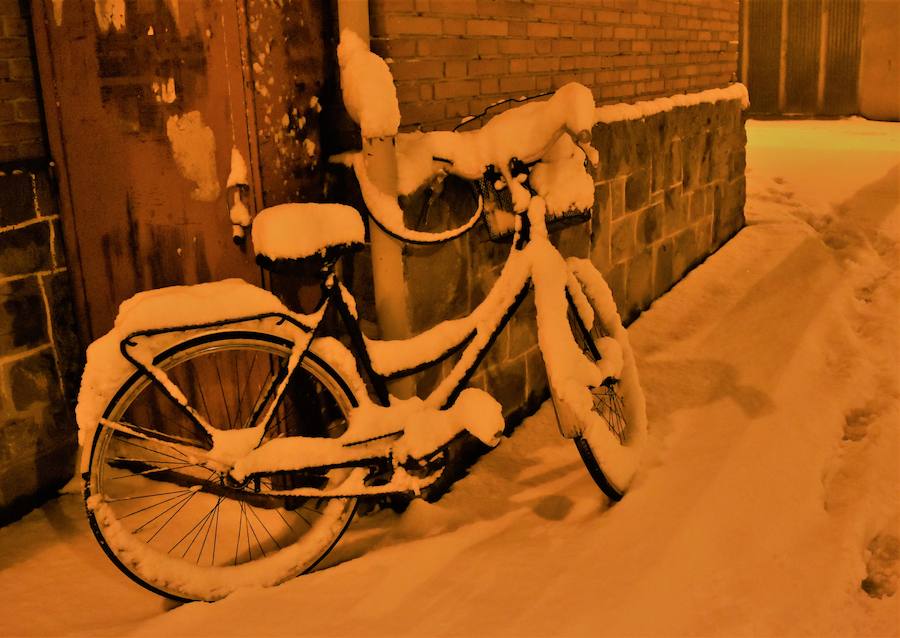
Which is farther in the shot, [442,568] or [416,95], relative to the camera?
[416,95]

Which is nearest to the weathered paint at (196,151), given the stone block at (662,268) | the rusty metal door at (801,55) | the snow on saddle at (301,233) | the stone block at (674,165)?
the snow on saddle at (301,233)

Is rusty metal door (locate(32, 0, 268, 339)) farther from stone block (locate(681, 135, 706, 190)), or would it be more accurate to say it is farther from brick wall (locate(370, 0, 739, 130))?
stone block (locate(681, 135, 706, 190))

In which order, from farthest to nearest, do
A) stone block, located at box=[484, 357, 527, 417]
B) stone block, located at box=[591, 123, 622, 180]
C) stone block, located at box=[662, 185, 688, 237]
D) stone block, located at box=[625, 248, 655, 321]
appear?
stone block, located at box=[662, 185, 688, 237] → stone block, located at box=[625, 248, 655, 321] → stone block, located at box=[591, 123, 622, 180] → stone block, located at box=[484, 357, 527, 417]

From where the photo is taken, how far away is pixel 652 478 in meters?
3.40

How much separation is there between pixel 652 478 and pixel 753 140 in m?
10.4

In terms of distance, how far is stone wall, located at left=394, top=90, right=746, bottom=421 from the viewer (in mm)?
3545

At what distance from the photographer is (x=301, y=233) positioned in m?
2.65

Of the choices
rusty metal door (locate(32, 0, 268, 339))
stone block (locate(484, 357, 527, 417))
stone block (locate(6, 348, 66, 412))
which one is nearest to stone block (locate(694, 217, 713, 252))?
stone block (locate(484, 357, 527, 417))

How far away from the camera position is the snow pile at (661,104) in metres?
4.84

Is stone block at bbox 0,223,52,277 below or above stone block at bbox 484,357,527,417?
above

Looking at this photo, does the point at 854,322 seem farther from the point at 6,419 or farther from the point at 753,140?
the point at 753,140

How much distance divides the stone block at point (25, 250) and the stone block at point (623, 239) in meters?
3.12

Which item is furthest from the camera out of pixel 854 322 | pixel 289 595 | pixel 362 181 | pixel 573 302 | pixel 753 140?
pixel 753 140

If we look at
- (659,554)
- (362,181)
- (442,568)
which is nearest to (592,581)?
(659,554)
